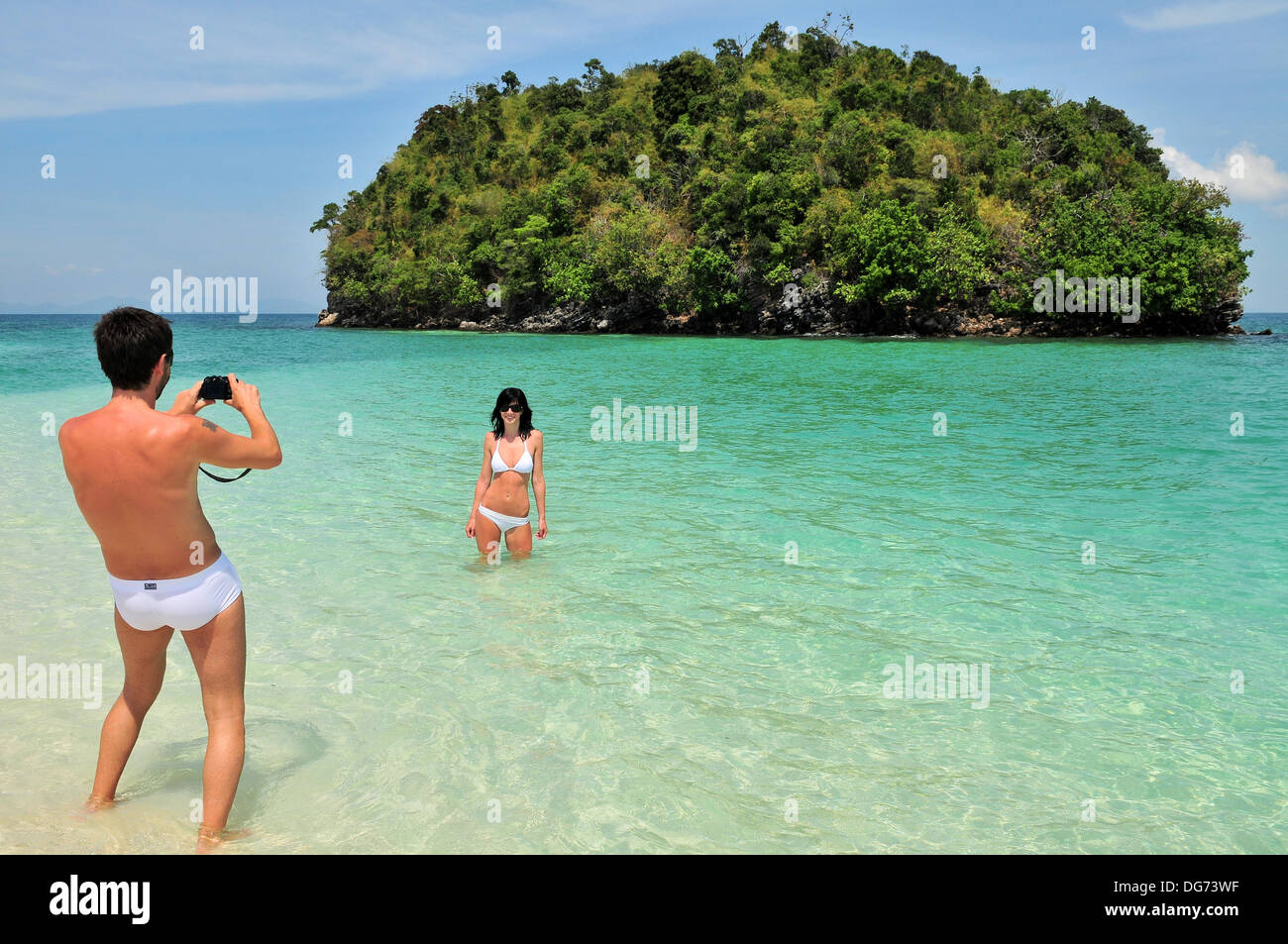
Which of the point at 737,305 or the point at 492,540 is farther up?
the point at 737,305

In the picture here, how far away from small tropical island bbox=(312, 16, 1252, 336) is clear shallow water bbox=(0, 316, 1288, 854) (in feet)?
120

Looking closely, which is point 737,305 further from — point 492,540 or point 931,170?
point 492,540

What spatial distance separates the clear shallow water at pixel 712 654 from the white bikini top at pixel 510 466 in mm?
928

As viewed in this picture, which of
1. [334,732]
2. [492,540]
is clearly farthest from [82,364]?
[334,732]

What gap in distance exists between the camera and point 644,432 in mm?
15555

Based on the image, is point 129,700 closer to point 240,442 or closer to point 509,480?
point 240,442

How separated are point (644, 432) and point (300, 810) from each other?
12.0 m

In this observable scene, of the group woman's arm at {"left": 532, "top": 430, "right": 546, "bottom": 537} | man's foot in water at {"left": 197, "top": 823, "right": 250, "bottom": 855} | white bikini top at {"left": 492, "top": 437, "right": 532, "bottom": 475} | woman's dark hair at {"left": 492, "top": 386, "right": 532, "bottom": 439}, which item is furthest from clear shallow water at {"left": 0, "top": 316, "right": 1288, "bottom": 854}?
woman's dark hair at {"left": 492, "top": 386, "right": 532, "bottom": 439}

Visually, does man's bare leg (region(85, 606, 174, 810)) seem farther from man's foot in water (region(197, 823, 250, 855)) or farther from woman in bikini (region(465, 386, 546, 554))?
woman in bikini (region(465, 386, 546, 554))

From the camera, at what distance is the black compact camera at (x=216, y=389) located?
3129 mm

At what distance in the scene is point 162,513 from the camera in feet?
10.3

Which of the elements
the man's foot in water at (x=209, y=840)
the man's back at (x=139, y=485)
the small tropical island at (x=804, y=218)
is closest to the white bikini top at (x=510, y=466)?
the man's back at (x=139, y=485)

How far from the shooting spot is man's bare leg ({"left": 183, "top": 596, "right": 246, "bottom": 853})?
331 centimetres

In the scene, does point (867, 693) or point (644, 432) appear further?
point (644, 432)
